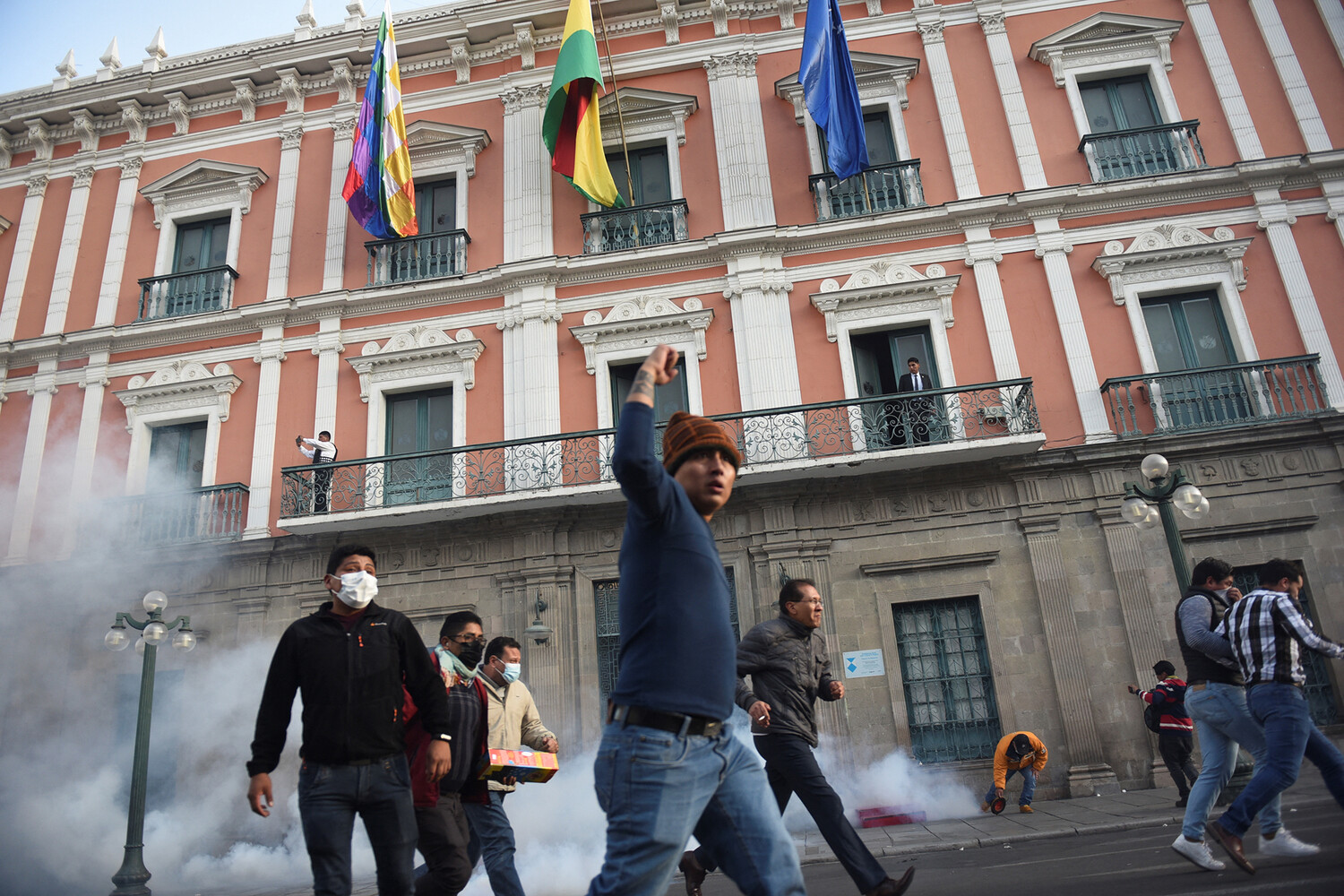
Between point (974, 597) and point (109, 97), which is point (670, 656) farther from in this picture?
point (109, 97)

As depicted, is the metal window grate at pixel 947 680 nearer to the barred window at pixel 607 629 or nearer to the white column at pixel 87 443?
the barred window at pixel 607 629

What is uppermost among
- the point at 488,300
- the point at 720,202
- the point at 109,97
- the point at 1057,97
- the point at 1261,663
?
the point at 109,97

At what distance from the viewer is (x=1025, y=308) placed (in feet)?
40.5

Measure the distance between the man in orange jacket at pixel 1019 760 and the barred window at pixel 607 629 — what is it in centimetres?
346

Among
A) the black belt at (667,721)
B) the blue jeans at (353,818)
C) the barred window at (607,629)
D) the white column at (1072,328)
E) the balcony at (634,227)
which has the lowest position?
the blue jeans at (353,818)

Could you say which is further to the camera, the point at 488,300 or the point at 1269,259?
the point at 488,300

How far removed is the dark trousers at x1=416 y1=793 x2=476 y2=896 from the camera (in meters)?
4.12

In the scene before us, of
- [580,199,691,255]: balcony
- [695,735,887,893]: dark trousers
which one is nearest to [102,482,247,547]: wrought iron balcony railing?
[580,199,691,255]: balcony

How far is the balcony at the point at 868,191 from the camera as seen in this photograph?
1305 cm

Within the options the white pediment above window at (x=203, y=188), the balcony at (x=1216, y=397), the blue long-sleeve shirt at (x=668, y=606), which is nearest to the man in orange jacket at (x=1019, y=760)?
the balcony at (x=1216, y=397)

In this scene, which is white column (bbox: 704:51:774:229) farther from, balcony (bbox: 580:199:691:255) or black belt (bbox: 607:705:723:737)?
black belt (bbox: 607:705:723:737)

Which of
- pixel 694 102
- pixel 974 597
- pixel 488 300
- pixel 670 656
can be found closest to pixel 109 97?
pixel 488 300

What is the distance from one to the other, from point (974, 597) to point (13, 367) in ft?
52.0

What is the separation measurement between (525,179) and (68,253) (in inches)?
328
